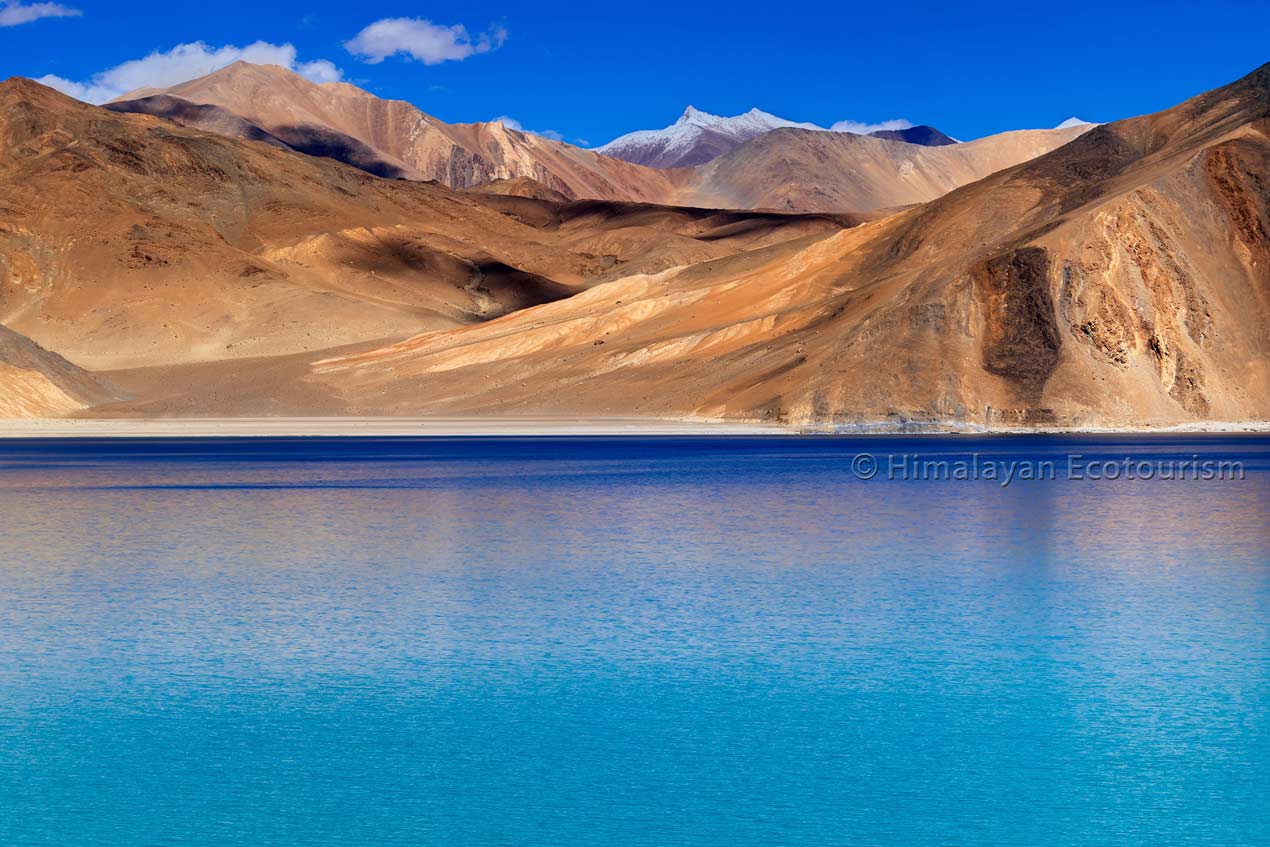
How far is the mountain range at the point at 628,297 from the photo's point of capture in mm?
81312

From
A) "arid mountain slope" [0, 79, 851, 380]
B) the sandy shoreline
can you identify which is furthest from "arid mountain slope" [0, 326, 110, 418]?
"arid mountain slope" [0, 79, 851, 380]

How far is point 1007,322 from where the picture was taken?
8269cm

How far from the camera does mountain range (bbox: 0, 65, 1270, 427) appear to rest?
81.3 m

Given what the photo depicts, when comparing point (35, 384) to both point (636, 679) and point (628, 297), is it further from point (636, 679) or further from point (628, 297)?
point (636, 679)

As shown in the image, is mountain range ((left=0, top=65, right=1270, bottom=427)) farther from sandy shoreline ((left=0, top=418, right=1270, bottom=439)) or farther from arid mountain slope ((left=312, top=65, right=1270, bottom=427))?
sandy shoreline ((left=0, top=418, right=1270, bottom=439))

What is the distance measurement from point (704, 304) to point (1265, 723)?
9843cm

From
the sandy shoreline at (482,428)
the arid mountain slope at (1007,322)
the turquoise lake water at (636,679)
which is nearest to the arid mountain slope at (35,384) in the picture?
the sandy shoreline at (482,428)

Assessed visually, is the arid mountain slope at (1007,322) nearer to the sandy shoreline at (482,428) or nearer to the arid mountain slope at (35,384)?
the sandy shoreline at (482,428)

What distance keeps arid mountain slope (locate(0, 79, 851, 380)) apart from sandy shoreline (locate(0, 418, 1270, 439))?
31.2 meters

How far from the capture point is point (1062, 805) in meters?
12.9

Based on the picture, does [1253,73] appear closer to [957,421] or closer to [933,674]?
[957,421]

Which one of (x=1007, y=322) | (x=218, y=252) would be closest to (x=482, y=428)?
(x=1007, y=322)

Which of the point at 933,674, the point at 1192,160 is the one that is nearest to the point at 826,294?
the point at 1192,160

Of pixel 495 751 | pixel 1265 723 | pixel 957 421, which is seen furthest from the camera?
pixel 957 421
